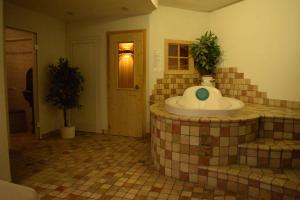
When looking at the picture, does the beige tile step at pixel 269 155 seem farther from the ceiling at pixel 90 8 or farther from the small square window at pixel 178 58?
the ceiling at pixel 90 8

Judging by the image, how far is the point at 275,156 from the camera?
2258 millimetres

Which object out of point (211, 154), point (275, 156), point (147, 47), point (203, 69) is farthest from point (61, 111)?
point (275, 156)

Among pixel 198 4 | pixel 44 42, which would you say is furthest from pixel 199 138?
pixel 44 42

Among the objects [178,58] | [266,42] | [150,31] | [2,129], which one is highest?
[150,31]

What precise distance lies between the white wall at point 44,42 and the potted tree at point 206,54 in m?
2.50

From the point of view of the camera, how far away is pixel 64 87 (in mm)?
3992

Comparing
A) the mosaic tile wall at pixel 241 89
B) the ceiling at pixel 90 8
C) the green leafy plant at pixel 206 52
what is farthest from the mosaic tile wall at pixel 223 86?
the ceiling at pixel 90 8

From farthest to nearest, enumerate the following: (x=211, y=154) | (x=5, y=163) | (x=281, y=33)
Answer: (x=281, y=33) < (x=211, y=154) < (x=5, y=163)

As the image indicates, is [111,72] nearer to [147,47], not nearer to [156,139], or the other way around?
[147,47]

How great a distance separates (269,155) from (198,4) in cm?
282

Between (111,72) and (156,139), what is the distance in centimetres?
199

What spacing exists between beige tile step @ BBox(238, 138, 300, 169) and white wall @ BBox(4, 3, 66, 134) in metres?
3.29

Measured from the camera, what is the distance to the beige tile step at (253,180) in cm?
197

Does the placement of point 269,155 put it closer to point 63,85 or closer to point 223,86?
point 223,86
